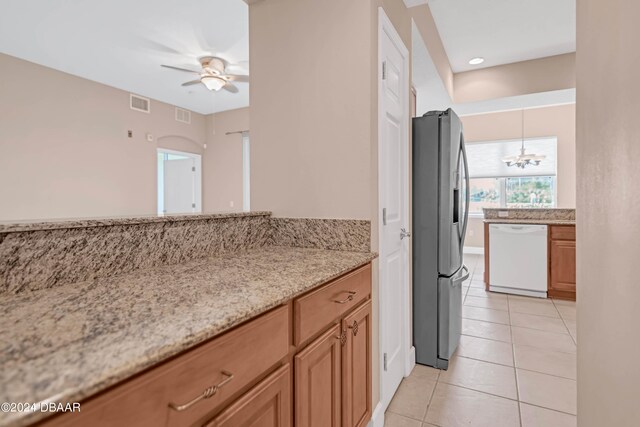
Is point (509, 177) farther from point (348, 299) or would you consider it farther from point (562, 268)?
point (348, 299)

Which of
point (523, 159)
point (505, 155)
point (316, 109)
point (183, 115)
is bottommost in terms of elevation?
point (316, 109)

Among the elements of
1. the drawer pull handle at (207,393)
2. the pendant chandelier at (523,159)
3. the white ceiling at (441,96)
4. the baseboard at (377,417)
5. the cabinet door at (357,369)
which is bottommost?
→ the baseboard at (377,417)

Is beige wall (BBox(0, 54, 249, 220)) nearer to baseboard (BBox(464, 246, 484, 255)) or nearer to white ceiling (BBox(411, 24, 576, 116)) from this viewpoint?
white ceiling (BBox(411, 24, 576, 116))

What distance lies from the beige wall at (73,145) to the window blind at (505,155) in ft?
16.7

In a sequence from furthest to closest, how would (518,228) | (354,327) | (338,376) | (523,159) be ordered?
(523,159)
(518,228)
(354,327)
(338,376)

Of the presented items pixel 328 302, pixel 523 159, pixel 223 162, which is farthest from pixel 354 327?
pixel 223 162

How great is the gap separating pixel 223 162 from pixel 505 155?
6017 mm

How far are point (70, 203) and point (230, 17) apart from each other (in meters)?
3.59

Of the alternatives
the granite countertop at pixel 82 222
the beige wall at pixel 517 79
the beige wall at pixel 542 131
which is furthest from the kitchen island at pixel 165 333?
the beige wall at pixel 542 131

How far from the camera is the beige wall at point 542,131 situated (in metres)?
6.24

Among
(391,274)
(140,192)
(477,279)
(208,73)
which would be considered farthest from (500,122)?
(140,192)

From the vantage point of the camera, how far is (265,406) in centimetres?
83

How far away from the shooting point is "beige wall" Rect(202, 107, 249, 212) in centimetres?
660

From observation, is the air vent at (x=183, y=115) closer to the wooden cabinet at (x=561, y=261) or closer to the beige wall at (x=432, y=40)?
the beige wall at (x=432, y=40)
